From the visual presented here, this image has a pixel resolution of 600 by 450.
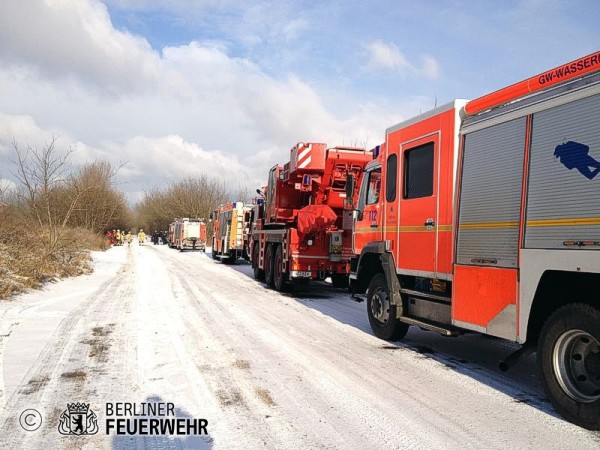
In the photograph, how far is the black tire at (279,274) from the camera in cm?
1297

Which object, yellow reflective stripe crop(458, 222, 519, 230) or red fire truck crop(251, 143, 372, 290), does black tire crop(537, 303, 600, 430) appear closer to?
yellow reflective stripe crop(458, 222, 519, 230)

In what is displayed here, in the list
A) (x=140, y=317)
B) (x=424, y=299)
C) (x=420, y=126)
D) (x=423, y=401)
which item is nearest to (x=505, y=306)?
(x=423, y=401)

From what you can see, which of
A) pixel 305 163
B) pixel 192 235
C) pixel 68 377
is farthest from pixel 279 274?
pixel 192 235

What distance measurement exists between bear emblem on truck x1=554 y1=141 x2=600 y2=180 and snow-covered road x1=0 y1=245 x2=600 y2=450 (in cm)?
207

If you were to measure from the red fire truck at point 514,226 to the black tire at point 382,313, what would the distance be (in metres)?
0.05

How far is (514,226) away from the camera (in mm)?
4559

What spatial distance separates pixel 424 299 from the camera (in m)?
6.21

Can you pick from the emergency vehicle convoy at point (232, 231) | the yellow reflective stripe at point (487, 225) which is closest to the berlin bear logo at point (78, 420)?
the yellow reflective stripe at point (487, 225)

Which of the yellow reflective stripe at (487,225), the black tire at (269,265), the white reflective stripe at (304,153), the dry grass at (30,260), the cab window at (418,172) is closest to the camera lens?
the yellow reflective stripe at (487,225)

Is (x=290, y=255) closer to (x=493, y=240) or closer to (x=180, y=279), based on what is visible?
(x=180, y=279)

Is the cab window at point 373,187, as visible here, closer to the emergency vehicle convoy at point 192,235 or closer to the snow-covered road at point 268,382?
the snow-covered road at point 268,382

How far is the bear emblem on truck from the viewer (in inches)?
147

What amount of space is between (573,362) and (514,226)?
1.30 m

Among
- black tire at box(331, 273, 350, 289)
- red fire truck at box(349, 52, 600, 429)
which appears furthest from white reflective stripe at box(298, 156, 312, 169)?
red fire truck at box(349, 52, 600, 429)
